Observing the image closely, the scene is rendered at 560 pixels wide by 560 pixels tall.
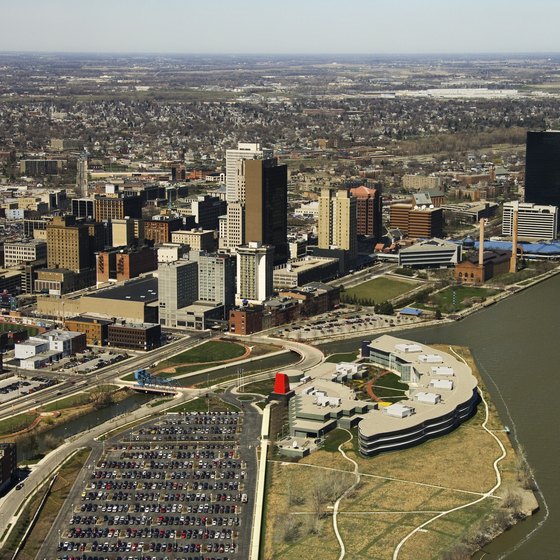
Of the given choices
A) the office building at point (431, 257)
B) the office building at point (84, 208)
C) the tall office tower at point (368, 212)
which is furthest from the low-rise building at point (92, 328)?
the tall office tower at point (368, 212)

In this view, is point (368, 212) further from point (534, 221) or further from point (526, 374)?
point (526, 374)

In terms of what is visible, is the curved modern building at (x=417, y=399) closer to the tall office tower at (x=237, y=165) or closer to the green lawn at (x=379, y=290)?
the green lawn at (x=379, y=290)

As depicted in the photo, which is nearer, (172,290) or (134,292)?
(172,290)

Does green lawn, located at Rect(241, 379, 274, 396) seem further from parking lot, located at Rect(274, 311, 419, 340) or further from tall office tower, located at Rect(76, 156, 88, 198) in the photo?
tall office tower, located at Rect(76, 156, 88, 198)

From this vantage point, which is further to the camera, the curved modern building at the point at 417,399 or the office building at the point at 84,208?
the office building at the point at 84,208

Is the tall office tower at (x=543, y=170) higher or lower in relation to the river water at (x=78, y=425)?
higher

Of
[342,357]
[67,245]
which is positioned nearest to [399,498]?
[342,357]

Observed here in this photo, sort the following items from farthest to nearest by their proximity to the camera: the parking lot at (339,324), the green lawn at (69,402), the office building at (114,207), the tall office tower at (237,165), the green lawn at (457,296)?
→ the office building at (114,207) → the tall office tower at (237,165) → the green lawn at (457,296) → the parking lot at (339,324) → the green lawn at (69,402)

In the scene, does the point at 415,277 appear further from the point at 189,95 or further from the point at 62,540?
the point at 189,95
